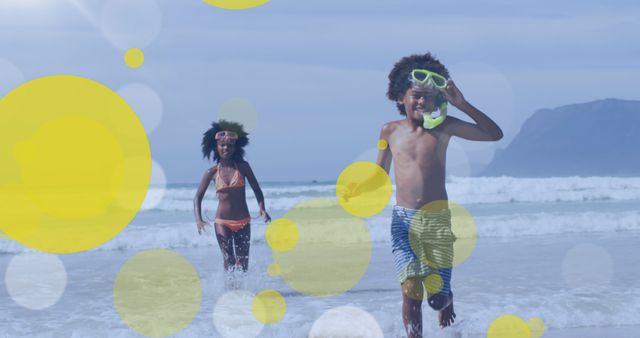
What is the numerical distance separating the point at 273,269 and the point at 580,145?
3195 inches

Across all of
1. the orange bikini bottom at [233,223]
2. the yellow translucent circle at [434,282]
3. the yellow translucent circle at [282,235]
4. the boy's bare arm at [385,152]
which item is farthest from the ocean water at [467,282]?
the boy's bare arm at [385,152]

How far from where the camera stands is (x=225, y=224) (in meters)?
8.93

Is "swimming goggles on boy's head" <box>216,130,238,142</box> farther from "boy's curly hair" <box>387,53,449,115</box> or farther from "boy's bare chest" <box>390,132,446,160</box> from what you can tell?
"boy's bare chest" <box>390,132,446,160</box>

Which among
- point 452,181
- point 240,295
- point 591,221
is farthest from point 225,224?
Result: point 452,181

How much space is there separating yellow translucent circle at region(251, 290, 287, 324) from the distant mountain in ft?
227

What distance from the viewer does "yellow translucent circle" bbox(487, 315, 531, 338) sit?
→ 7195mm

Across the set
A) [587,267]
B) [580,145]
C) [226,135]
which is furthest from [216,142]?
[580,145]

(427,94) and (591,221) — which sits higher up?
(591,221)

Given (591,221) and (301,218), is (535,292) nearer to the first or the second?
(591,221)

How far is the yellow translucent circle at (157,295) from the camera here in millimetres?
7695

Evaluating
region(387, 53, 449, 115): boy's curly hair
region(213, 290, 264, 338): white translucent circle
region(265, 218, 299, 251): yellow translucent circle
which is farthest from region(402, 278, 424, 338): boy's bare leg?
region(265, 218, 299, 251): yellow translucent circle

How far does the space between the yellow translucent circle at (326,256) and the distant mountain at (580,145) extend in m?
60.5

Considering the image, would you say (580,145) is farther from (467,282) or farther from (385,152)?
(385,152)

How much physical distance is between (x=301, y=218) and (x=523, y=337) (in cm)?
1403
